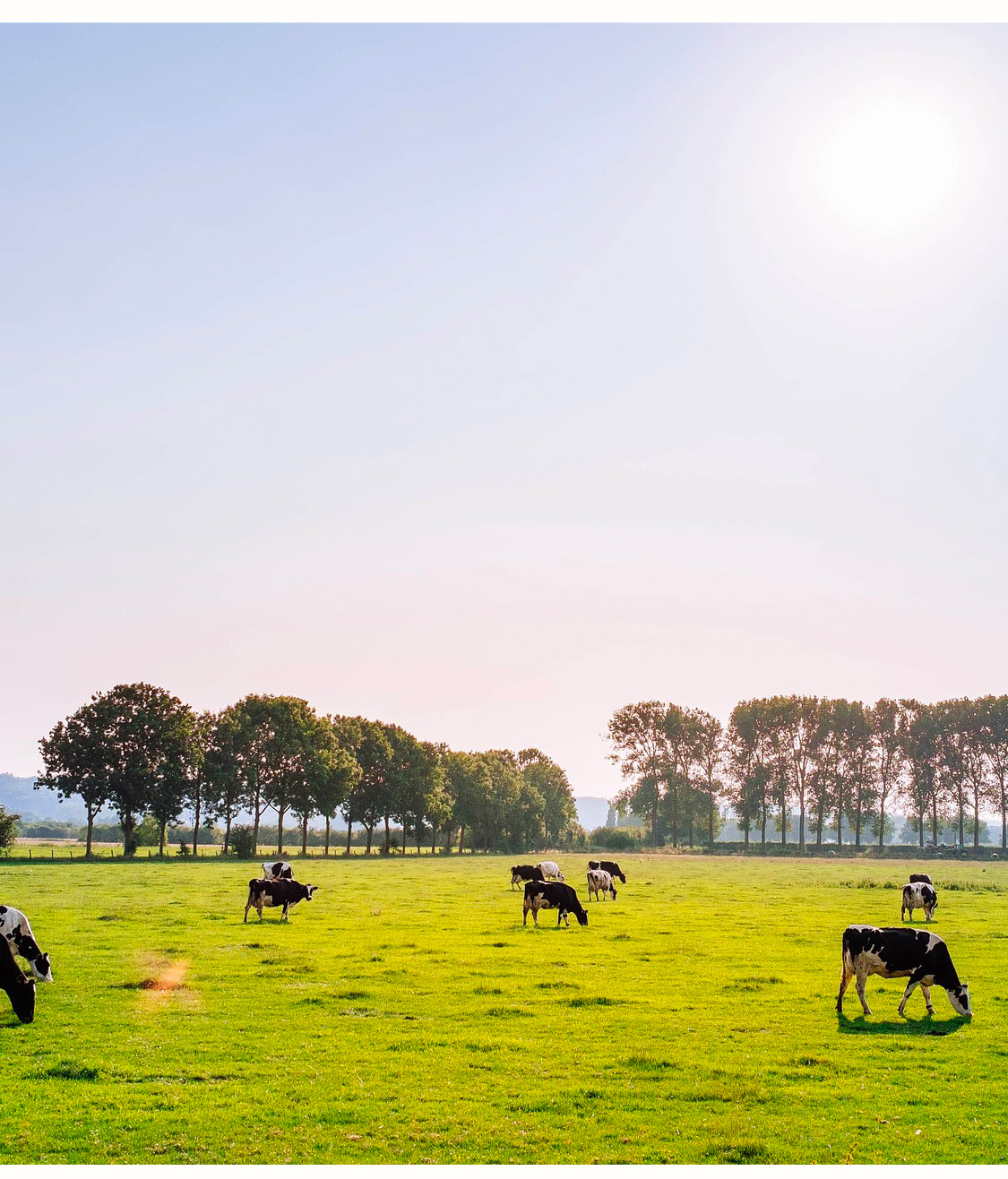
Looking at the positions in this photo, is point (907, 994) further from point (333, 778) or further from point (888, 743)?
point (888, 743)

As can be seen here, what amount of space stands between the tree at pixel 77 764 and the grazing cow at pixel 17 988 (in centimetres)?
8542

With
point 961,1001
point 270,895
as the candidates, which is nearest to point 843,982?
point 961,1001

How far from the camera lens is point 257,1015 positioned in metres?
21.5

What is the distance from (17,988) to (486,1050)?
35.4 feet

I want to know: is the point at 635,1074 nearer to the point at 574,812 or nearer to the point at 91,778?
the point at 91,778

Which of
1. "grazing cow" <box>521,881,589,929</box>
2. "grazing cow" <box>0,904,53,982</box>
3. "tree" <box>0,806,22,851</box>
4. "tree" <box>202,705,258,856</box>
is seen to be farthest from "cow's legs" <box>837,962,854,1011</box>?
"tree" <box>202,705,258,856</box>

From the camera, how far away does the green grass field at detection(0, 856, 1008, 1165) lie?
45.9ft

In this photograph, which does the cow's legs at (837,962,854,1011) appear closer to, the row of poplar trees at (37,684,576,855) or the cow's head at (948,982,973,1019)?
the cow's head at (948,982,973,1019)

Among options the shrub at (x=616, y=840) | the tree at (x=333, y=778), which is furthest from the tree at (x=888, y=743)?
the tree at (x=333, y=778)

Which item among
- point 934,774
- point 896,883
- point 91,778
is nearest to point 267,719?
point 91,778

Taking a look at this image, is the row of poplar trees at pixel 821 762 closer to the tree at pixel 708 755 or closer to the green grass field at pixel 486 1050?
the tree at pixel 708 755

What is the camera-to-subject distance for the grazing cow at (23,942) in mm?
24891

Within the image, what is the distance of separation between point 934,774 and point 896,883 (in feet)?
327

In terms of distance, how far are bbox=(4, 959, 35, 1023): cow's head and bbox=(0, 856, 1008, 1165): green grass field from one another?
1.18ft
